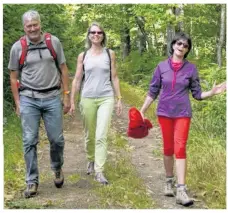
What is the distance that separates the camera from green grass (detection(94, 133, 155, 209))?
5.39 m

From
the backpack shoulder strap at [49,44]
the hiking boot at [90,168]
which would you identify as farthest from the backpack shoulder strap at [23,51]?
the hiking boot at [90,168]

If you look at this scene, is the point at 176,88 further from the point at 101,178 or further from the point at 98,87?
the point at 101,178

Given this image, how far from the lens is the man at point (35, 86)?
550cm

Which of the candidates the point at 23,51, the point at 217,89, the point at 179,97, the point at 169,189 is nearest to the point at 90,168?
the point at 169,189

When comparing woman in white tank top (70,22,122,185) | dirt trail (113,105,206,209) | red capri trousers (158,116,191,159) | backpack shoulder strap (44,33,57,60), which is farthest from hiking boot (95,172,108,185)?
backpack shoulder strap (44,33,57,60)

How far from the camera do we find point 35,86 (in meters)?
5.57

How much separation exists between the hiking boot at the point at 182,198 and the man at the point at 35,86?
1.59m

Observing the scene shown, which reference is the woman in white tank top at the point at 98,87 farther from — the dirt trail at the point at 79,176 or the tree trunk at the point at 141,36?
the tree trunk at the point at 141,36

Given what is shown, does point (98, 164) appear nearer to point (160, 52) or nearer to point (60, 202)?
point (60, 202)

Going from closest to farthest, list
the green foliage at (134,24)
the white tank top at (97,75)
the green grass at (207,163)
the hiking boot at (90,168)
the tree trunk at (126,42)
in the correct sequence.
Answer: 1. the green grass at (207,163)
2. the white tank top at (97,75)
3. the hiking boot at (90,168)
4. the green foliage at (134,24)
5. the tree trunk at (126,42)

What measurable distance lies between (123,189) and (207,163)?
1.34 metres

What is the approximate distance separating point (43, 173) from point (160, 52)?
21.8 meters

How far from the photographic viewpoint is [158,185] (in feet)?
20.9

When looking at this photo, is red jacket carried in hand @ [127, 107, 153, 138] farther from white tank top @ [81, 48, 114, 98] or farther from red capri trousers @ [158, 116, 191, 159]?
white tank top @ [81, 48, 114, 98]
